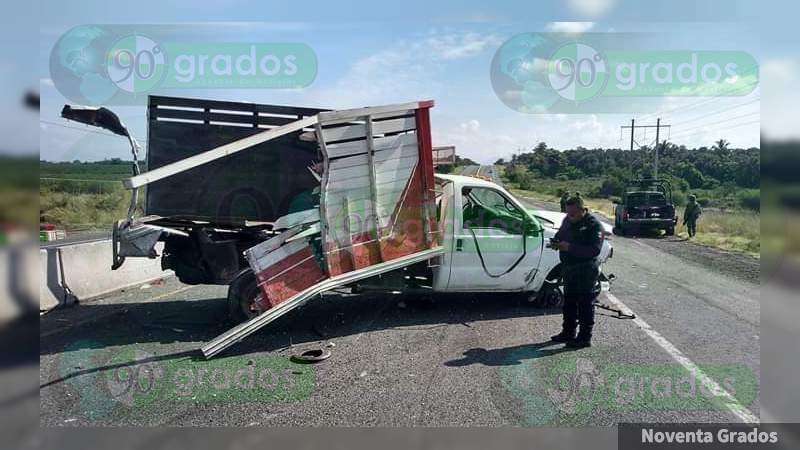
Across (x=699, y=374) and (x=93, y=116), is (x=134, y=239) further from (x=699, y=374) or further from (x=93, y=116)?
(x=699, y=374)

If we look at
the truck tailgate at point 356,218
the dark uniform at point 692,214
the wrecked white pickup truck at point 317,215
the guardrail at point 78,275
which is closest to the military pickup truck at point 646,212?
the dark uniform at point 692,214

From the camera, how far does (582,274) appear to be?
226 inches

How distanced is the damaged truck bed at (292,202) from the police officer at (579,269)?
1608mm

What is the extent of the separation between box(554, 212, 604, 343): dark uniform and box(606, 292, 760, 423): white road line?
0.90 metres

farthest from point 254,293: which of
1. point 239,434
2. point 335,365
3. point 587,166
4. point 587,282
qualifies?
point 587,166

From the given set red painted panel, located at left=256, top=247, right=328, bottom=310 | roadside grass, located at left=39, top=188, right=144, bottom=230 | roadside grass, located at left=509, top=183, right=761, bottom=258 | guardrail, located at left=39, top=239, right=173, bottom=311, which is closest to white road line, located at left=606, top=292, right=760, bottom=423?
red painted panel, located at left=256, top=247, right=328, bottom=310

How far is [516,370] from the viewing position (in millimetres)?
5094

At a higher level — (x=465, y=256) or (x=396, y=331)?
(x=465, y=256)

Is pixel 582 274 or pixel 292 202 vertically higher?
pixel 292 202

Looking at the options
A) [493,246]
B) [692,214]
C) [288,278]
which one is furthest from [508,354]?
[692,214]

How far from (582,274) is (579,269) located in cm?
6

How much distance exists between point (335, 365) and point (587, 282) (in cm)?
289

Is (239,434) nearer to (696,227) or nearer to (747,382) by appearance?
(747,382)

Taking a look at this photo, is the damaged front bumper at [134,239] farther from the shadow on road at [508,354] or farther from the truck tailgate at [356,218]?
the shadow on road at [508,354]
